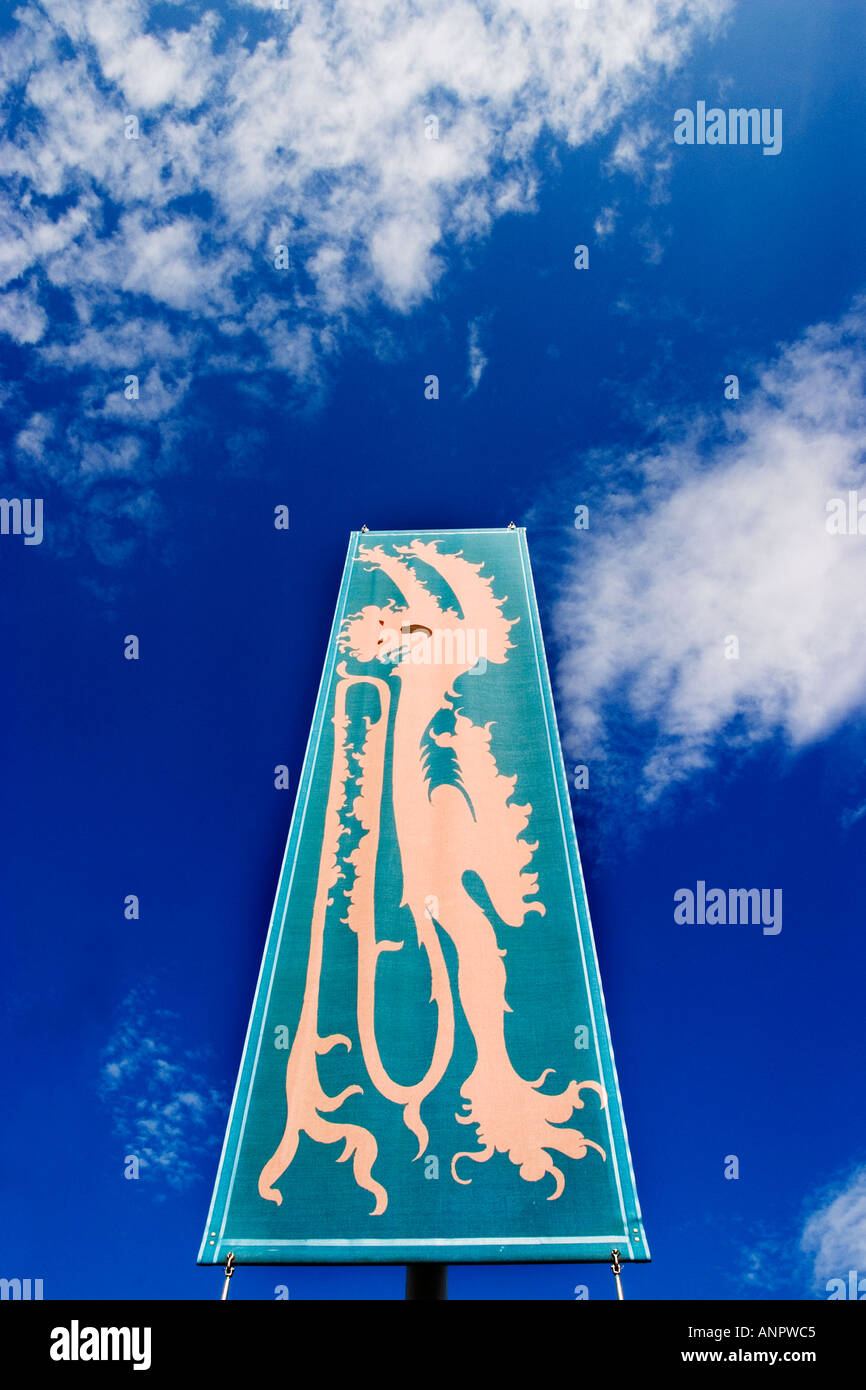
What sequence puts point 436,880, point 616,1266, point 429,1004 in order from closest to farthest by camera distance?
point 616,1266 < point 429,1004 < point 436,880

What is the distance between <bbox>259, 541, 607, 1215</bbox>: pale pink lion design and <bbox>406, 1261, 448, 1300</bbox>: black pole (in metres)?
0.66

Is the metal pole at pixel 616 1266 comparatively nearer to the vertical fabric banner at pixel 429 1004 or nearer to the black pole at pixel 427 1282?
the vertical fabric banner at pixel 429 1004

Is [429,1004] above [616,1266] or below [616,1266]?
above

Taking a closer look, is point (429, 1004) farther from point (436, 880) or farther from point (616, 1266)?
point (616, 1266)

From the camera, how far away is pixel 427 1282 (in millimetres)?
5047

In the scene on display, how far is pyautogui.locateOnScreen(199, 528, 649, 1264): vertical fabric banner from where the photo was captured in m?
4.79

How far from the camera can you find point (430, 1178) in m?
4.93

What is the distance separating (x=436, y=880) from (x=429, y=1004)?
3.21 feet

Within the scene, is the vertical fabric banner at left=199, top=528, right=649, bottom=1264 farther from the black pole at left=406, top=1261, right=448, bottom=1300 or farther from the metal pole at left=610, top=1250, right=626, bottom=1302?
the black pole at left=406, top=1261, right=448, bottom=1300

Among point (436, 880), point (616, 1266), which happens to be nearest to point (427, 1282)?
point (616, 1266)

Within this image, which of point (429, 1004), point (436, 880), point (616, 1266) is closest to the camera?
point (616, 1266)

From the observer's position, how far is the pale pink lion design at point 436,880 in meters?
5.12

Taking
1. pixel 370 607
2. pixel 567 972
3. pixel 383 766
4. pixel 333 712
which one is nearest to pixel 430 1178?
pixel 567 972
